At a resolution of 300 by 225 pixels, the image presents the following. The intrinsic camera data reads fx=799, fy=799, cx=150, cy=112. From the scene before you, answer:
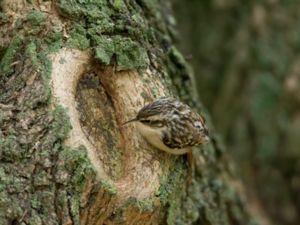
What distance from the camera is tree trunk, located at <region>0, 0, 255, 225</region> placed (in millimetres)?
2773

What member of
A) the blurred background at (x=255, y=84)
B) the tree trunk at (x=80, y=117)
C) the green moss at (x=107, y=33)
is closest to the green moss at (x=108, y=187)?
the tree trunk at (x=80, y=117)

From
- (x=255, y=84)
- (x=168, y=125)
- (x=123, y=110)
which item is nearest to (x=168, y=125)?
(x=168, y=125)

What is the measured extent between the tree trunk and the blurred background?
2.56m

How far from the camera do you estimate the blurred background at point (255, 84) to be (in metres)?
5.78

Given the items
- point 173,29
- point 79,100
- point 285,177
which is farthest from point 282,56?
point 79,100

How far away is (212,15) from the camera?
5.76 meters

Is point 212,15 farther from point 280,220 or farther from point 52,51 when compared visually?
point 52,51

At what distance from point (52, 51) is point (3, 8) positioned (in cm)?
26

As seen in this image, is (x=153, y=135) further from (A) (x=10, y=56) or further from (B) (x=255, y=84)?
(B) (x=255, y=84)

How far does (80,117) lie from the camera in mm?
2896

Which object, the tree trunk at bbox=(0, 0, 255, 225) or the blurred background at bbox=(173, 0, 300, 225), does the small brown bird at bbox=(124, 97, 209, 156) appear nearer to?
the tree trunk at bbox=(0, 0, 255, 225)

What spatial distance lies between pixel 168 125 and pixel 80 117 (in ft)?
1.07

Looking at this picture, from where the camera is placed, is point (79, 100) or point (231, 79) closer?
point (79, 100)

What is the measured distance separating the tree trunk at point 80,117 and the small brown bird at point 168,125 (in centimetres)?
5
